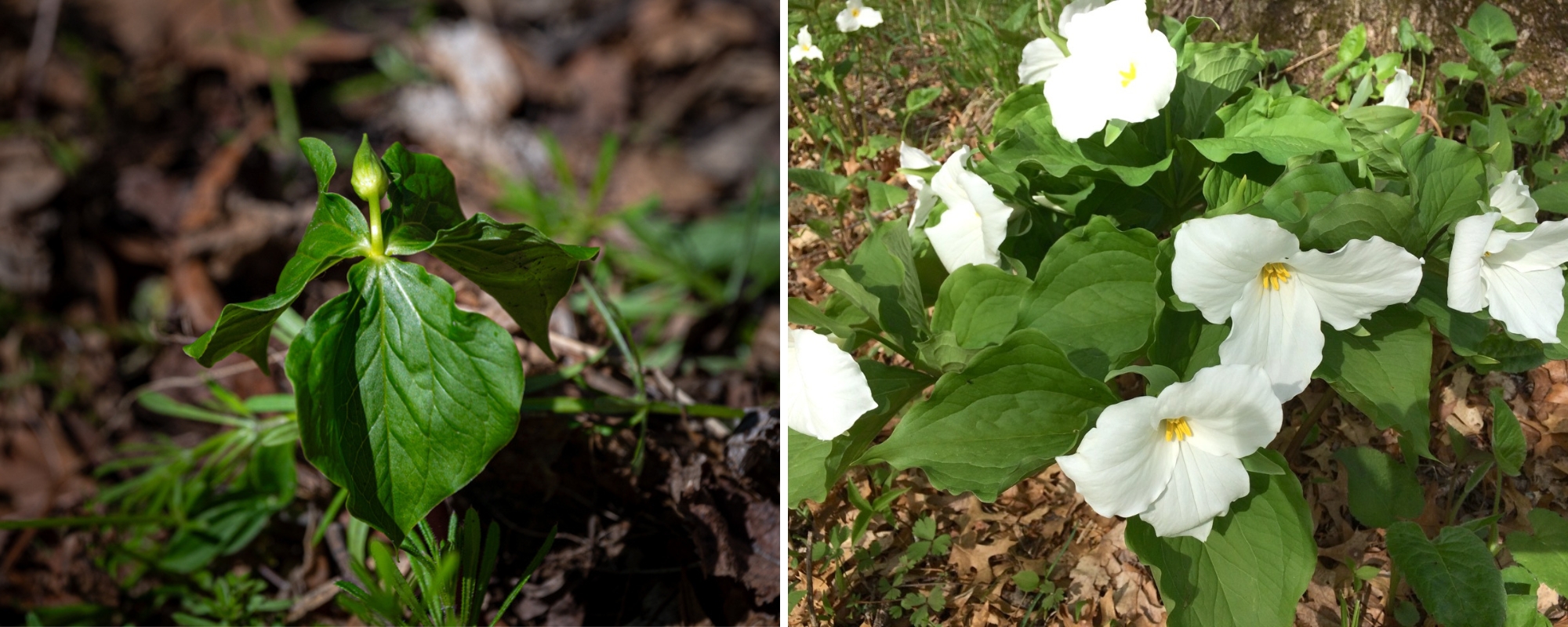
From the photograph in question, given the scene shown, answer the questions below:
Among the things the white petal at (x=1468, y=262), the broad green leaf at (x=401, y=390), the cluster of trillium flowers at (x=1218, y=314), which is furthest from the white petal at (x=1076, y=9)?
the broad green leaf at (x=401, y=390)

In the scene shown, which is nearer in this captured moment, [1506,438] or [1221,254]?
[1221,254]

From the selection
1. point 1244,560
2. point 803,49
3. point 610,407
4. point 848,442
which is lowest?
point 1244,560

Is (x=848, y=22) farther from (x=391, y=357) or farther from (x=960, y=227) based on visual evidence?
(x=391, y=357)

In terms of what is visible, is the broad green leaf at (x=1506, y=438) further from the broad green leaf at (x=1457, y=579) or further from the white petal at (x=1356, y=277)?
the white petal at (x=1356, y=277)

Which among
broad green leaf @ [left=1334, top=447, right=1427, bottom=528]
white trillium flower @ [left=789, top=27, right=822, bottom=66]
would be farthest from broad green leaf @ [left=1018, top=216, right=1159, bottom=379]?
white trillium flower @ [left=789, top=27, right=822, bottom=66]

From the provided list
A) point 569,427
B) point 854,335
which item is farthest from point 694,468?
point 854,335

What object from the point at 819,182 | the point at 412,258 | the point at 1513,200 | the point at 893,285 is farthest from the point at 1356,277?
the point at 412,258

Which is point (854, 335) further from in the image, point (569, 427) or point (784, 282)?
point (569, 427)
